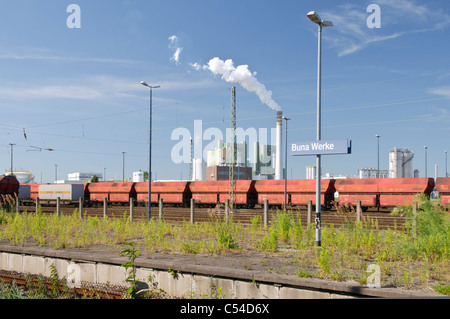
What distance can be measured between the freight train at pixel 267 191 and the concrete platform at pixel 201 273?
1468 centimetres

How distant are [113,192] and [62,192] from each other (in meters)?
5.47

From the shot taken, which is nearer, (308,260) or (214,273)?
(214,273)

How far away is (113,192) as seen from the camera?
40.2 m

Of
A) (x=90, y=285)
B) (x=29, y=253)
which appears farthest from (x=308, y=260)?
(x=29, y=253)

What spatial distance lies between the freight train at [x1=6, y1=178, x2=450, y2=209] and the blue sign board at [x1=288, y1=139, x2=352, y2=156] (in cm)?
1162

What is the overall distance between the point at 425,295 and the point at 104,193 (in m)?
38.3

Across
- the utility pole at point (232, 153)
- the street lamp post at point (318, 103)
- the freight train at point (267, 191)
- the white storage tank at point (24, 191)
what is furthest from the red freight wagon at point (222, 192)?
the white storage tank at point (24, 191)

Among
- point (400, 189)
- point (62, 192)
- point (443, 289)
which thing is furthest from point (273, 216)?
point (62, 192)

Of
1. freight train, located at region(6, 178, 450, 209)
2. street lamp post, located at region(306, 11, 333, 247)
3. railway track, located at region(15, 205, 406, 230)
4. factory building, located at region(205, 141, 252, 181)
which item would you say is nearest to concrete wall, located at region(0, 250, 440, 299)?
railway track, located at region(15, 205, 406, 230)

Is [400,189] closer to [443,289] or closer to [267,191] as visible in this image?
[267,191]

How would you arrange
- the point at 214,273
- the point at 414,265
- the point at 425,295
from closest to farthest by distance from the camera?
the point at 425,295 < the point at 214,273 < the point at 414,265
